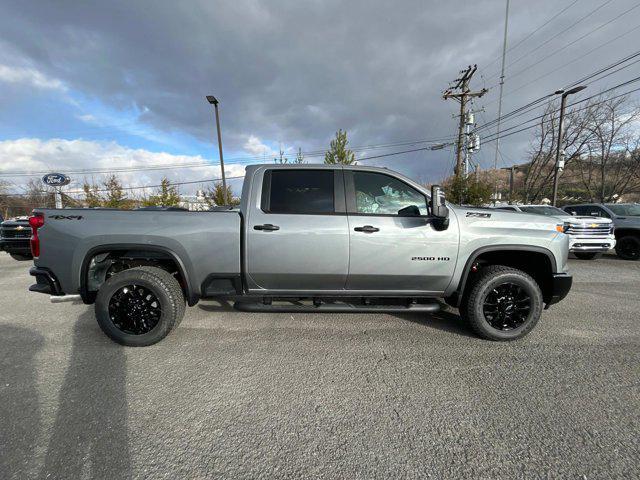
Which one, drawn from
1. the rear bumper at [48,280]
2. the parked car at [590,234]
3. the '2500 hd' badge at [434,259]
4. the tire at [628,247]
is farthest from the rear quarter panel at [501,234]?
the tire at [628,247]

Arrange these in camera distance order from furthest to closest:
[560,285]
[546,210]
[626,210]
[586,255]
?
1. [546,210]
2. [626,210]
3. [586,255]
4. [560,285]

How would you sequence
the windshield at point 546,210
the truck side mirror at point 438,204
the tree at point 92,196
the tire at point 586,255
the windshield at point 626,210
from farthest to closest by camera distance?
the tree at point 92,196
the windshield at point 546,210
the windshield at point 626,210
the tire at point 586,255
the truck side mirror at point 438,204

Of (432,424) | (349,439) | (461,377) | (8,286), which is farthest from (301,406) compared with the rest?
(8,286)

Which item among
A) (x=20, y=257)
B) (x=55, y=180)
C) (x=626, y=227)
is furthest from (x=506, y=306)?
(x=55, y=180)

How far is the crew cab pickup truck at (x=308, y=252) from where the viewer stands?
3053 millimetres

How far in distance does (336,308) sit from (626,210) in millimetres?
11843

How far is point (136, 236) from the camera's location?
303cm

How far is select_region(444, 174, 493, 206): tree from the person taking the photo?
54.5 feet

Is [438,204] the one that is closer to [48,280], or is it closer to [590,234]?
[48,280]

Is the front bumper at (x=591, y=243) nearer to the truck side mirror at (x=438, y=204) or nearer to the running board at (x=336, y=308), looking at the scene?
the running board at (x=336, y=308)

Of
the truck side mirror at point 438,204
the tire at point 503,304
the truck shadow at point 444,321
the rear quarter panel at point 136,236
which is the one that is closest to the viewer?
the truck side mirror at point 438,204

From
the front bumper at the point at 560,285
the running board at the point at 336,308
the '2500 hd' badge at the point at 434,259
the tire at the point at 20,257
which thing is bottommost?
the tire at the point at 20,257

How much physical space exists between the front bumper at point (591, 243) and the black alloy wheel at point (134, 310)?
1009cm

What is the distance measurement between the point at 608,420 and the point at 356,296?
7.03 feet
